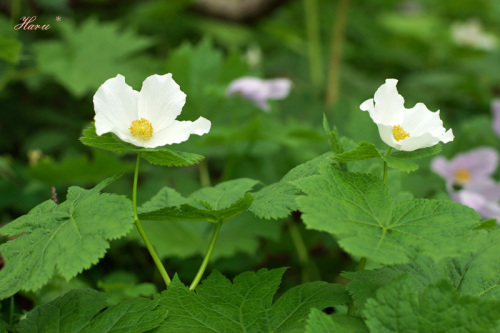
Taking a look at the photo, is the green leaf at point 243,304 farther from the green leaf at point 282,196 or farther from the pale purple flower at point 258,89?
the pale purple flower at point 258,89

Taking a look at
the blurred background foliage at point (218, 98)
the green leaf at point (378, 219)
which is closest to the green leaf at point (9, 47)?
the blurred background foliage at point (218, 98)

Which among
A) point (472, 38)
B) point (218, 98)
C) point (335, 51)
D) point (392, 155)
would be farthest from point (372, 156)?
point (472, 38)

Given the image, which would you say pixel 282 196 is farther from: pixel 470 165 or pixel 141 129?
pixel 470 165

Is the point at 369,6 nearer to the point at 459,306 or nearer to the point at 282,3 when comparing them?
the point at 282,3

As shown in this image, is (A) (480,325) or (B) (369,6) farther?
(B) (369,6)

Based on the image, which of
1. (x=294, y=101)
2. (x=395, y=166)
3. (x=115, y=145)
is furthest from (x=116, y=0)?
(x=395, y=166)

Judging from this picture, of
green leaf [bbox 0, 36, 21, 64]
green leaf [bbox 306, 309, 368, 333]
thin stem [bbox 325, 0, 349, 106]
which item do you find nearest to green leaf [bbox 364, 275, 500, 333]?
green leaf [bbox 306, 309, 368, 333]
